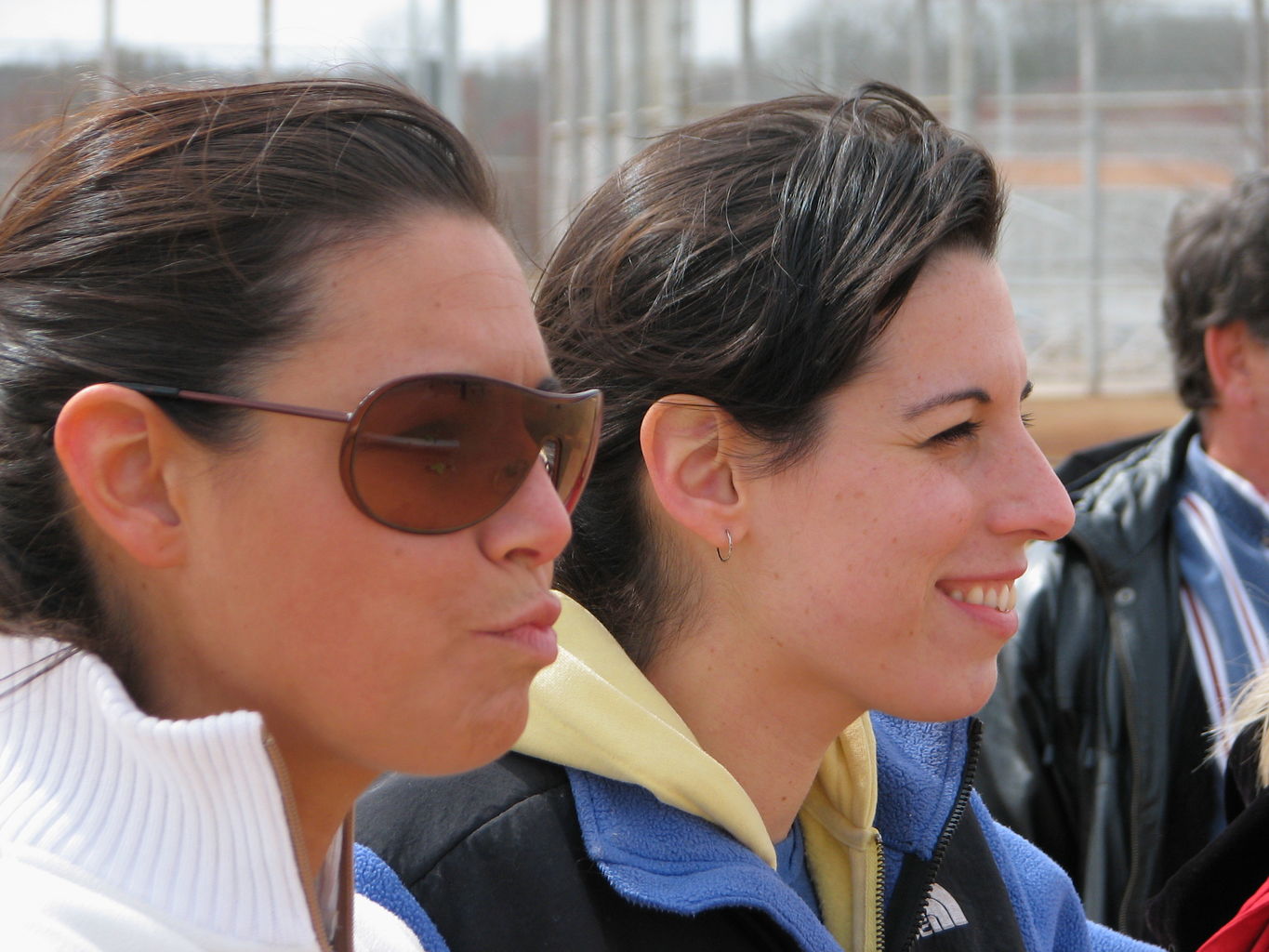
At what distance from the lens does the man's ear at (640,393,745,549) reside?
1.86m

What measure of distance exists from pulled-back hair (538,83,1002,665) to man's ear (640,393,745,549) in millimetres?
28

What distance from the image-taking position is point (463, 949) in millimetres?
1587

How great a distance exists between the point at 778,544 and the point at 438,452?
674mm

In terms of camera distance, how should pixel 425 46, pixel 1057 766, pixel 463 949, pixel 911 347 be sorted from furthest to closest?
pixel 425 46 < pixel 1057 766 < pixel 911 347 < pixel 463 949

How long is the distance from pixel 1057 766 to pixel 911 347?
175 centimetres

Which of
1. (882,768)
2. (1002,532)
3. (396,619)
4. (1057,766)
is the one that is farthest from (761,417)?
(1057,766)

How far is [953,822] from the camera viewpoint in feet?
6.43

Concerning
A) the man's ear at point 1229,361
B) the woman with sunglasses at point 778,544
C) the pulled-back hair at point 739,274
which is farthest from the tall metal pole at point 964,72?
the woman with sunglasses at point 778,544

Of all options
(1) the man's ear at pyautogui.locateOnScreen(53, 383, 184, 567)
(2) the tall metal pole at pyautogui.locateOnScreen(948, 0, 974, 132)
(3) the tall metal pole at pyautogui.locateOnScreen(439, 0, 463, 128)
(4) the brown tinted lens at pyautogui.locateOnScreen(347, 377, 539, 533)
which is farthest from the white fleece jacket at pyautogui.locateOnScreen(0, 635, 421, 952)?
(2) the tall metal pole at pyautogui.locateOnScreen(948, 0, 974, 132)

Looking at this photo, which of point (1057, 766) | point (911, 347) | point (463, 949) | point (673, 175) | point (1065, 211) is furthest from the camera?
point (1065, 211)

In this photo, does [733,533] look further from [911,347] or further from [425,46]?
[425,46]

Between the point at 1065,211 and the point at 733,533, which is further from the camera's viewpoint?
the point at 1065,211

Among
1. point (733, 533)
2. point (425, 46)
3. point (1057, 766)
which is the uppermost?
point (425, 46)

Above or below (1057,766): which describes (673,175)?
above
